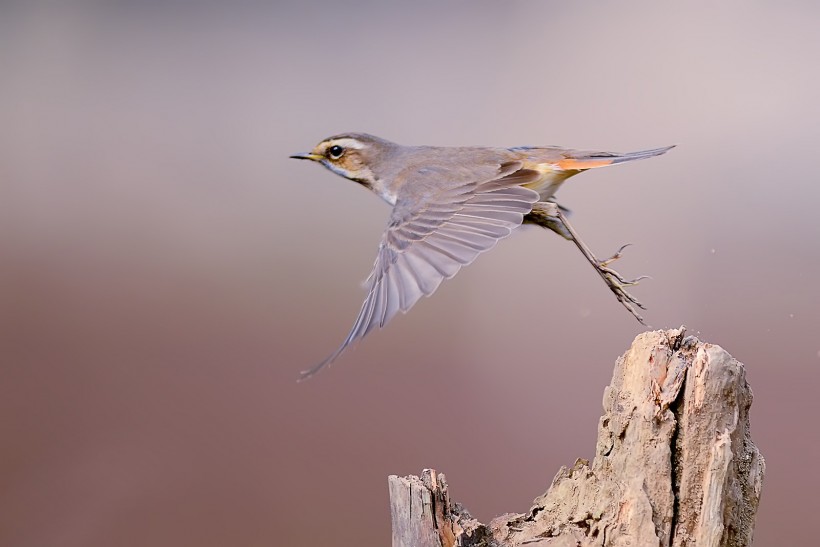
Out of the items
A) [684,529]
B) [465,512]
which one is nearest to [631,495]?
[684,529]

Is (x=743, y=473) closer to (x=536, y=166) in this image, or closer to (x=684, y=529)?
(x=684, y=529)

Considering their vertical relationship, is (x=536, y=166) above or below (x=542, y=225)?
above

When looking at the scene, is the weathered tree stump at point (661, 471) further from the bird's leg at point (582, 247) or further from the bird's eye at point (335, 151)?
the bird's eye at point (335, 151)

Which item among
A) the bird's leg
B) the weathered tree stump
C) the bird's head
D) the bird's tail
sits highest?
the bird's head

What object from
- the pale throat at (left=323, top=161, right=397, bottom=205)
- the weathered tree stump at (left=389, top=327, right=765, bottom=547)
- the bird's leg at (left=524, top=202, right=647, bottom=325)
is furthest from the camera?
the pale throat at (left=323, top=161, right=397, bottom=205)

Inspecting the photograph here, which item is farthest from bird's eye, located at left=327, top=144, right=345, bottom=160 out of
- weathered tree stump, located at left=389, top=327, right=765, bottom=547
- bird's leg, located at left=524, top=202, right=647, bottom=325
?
weathered tree stump, located at left=389, top=327, right=765, bottom=547

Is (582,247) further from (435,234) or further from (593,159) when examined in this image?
(435,234)

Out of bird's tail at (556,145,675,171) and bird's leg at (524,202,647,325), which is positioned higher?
bird's tail at (556,145,675,171)

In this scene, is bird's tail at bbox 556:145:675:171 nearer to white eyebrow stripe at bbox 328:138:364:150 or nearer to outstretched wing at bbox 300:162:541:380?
outstretched wing at bbox 300:162:541:380
